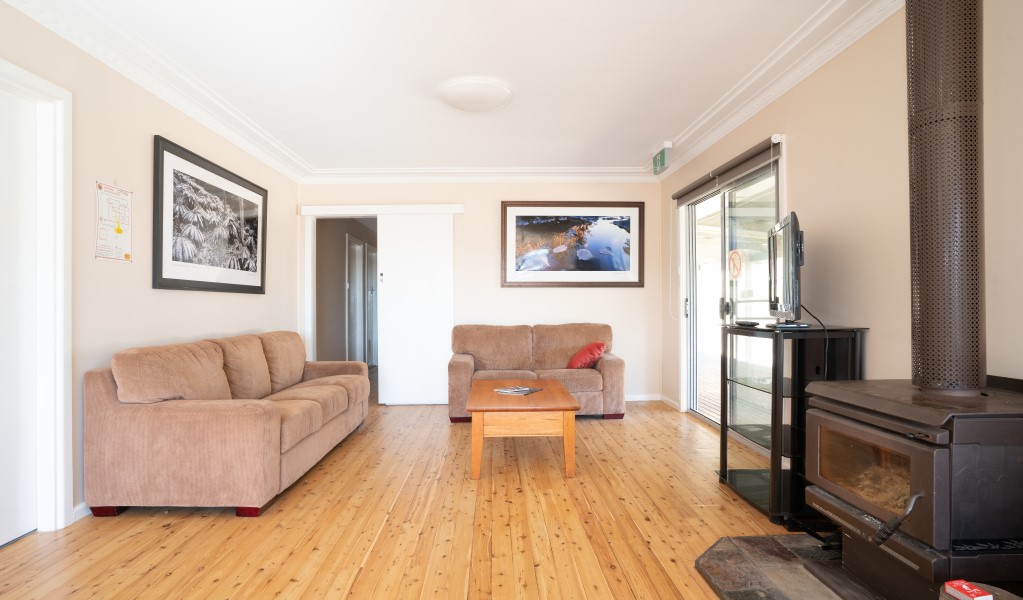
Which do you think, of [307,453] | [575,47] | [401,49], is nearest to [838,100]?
[575,47]

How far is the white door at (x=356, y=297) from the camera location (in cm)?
687

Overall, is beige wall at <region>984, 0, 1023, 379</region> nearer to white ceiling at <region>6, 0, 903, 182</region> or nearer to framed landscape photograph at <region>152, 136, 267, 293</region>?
white ceiling at <region>6, 0, 903, 182</region>

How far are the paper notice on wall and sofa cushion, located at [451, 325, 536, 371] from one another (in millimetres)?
2755

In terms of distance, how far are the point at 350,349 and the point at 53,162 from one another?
16.2 ft

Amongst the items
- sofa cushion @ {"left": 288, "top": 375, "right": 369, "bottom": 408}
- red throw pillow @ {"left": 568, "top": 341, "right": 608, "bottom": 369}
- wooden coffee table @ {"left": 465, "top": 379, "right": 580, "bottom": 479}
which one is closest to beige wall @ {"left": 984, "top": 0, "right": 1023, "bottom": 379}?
wooden coffee table @ {"left": 465, "top": 379, "right": 580, "bottom": 479}

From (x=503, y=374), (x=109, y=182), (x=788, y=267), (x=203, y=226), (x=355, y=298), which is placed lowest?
(x=503, y=374)

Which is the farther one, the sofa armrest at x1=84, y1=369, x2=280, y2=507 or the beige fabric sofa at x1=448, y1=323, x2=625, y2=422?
the beige fabric sofa at x1=448, y1=323, x2=625, y2=422

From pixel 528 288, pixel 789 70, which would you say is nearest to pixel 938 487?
pixel 789 70

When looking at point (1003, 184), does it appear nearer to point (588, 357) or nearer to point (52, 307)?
point (588, 357)

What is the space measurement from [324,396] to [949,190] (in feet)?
10.8

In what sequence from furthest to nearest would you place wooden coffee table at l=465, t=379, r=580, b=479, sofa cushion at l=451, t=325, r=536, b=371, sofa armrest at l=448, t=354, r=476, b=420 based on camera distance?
sofa cushion at l=451, t=325, r=536, b=371
sofa armrest at l=448, t=354, r=476, b=420
wooden coffee table at l=465, t=379, r=580, b=479

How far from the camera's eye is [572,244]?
501 cm

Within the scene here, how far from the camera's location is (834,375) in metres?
2.29

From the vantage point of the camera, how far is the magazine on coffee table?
10.5 feet
